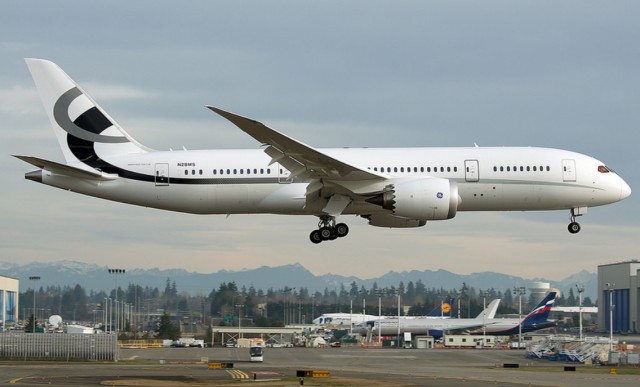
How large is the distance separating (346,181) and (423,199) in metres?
4.93

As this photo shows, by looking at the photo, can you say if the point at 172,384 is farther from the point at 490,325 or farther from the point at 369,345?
the point at 490,325

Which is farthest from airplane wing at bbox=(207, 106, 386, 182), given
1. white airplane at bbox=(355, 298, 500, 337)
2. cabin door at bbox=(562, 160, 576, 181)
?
white airplane at bbox=(355, 298, 500, 337)

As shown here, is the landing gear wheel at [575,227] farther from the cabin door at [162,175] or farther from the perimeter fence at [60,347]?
the perimeter fence at [60,347]

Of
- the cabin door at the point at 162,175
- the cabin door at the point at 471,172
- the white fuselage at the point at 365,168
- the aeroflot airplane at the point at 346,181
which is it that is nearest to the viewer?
the aeroflot airplane at the point at 346,181

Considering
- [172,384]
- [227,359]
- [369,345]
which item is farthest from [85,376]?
[369,345]

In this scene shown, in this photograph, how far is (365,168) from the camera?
60.2m

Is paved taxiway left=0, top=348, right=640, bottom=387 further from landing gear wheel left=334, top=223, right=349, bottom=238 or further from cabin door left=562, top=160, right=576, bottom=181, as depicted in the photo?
cabin door left=562, top=160, right=576, bottom=181

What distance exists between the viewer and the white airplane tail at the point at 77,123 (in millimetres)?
65125

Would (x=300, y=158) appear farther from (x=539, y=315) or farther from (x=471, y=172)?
(x=539, y=315)

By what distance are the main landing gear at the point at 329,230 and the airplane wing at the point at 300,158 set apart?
380 cm

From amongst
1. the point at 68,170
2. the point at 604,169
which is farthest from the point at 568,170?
the point at 68,170

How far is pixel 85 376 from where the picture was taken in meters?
64.8

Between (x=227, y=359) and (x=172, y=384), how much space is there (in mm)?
39616

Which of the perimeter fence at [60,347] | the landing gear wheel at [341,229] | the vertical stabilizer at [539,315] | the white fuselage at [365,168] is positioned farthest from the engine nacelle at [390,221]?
the vertical stabilizer at [539,315]
